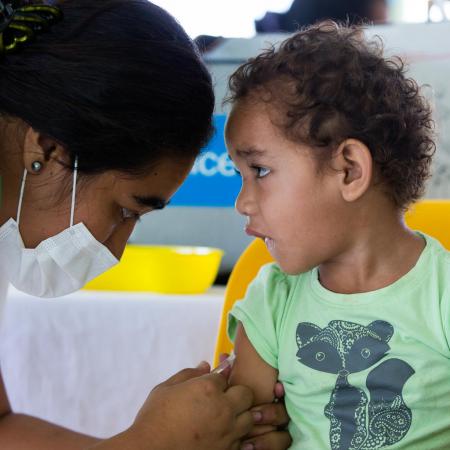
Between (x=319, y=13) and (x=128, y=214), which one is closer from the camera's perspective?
(x=128, y=214)

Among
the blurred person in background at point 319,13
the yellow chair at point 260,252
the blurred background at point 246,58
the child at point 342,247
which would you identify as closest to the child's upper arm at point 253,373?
the child at point 342,247

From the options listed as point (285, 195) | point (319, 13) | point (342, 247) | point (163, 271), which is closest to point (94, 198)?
point (285, 195)

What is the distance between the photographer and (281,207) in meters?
1.11

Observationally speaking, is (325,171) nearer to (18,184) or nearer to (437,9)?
(18,184)

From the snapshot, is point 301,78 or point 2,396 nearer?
point 301,78

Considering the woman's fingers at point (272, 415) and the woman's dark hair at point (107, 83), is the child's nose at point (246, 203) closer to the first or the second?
the woman's dark hair at point (107, 83)

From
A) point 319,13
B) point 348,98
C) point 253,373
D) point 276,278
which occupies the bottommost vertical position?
point 253,373

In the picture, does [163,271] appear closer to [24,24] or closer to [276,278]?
Result: [276,278]

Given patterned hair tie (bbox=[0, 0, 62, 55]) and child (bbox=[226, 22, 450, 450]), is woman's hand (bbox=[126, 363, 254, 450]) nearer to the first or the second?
child (bbox=[226, 22, 450, 450])

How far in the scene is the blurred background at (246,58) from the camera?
1.97 metres

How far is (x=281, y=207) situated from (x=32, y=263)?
0.44 m

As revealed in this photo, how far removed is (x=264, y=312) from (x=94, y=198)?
349 millimetres

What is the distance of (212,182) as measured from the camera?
2.11 m

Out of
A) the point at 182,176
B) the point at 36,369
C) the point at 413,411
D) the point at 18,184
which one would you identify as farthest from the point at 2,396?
the point at 413,411
